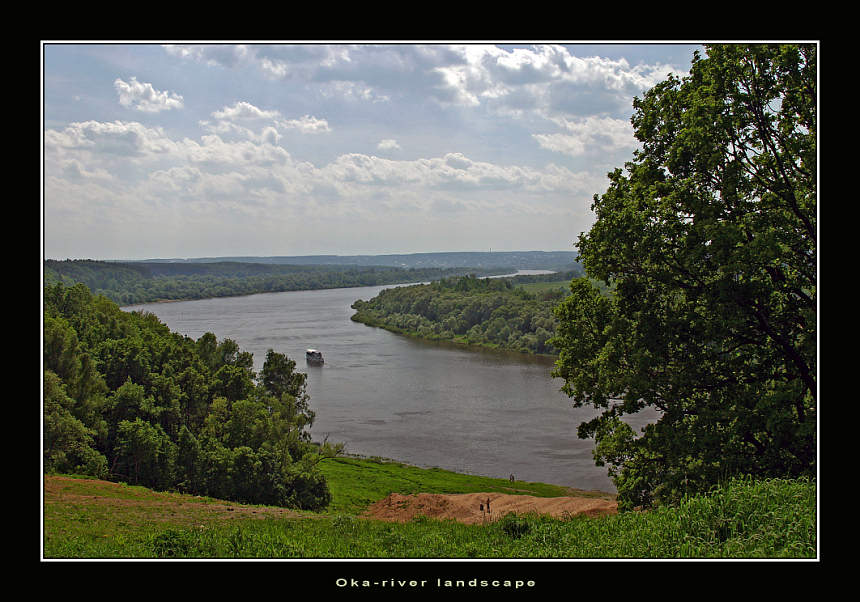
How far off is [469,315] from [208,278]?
281 ft

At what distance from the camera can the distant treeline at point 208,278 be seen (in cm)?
9131

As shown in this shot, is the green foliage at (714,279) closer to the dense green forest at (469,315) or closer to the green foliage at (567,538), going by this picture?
the green foliage at (567,538)

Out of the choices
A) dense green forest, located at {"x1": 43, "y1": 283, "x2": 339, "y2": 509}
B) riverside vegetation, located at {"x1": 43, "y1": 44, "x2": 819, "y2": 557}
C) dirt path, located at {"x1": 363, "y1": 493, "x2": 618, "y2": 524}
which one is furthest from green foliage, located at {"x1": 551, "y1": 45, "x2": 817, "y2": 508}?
dense green forest, located at {"x1": 43, "y1": 283, "x2": 339, "y2": 509}

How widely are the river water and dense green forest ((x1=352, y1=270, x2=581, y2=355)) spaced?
180 inches

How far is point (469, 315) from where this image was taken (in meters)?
82.0

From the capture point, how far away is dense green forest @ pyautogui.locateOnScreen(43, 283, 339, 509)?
1997 cm

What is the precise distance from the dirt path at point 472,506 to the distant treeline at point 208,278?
42.7 metres

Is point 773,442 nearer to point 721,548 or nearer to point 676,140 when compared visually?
point 721,548

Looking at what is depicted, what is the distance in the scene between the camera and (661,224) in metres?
9.29

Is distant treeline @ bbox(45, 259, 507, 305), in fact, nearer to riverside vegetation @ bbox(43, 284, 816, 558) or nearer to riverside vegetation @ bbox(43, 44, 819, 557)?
riverside vegetation @ bbox(43, 284, 816, 558)

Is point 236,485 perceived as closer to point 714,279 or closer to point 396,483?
point 396,483

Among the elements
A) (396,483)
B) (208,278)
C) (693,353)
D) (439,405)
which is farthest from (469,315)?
(208,278)

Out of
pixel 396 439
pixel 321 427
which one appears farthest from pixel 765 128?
pixel 321 427

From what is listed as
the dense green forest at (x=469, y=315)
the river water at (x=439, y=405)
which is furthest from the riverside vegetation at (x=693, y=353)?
the dense green forest at (x=469, y=315)
